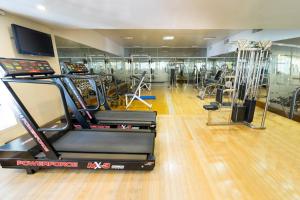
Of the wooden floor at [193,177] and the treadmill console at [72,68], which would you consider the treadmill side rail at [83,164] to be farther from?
the treadmill console at [72,68]

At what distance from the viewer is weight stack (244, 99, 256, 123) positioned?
11.8ft

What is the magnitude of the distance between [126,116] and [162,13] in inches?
98.1

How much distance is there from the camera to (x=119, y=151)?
7.20ft

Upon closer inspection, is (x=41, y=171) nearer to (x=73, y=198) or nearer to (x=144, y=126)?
(x=73, y=198)

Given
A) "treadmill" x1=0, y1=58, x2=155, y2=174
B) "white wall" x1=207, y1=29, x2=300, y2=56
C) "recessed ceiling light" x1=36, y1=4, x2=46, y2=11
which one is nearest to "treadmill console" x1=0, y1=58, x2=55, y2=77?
"treadmill" x1=0, y1=58, x2=155, y2=174

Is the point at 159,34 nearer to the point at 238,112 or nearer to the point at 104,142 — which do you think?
the point at 238,112

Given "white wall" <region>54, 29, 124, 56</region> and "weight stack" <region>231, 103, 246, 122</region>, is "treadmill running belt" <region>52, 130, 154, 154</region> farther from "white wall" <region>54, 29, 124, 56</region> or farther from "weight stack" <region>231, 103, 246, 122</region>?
"white wall" <region>54, 29, 124, 56</region>

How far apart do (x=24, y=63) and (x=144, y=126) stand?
2229 mm

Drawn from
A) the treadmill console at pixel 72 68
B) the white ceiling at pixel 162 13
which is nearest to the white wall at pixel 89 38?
the white ceiling at pixel 162 13

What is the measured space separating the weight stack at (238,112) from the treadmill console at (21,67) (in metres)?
3.84

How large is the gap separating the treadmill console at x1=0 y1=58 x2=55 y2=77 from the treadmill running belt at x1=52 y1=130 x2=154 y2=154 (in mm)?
1078

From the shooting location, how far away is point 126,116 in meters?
3.61

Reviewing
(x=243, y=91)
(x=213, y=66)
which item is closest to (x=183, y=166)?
(x=243, y=91)

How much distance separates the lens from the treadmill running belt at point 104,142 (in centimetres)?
222
